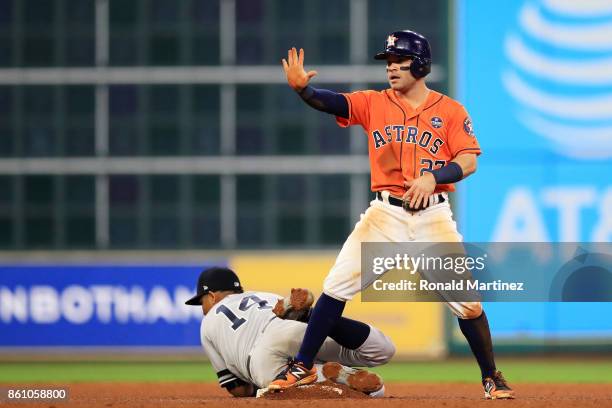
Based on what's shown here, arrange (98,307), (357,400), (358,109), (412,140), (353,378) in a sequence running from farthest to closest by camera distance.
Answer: (98,307), (353,378), (358,109), (412,140), (357,400)

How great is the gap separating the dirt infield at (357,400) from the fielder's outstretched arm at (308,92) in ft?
5.02

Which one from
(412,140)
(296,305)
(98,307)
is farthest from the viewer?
(98,307)

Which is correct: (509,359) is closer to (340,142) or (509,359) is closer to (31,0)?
(340,142)

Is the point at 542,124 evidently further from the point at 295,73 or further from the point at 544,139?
the point at 295,73

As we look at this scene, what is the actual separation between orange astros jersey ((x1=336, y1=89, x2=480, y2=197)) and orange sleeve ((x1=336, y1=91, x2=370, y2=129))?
2cm

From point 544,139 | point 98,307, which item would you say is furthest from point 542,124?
point 98,307

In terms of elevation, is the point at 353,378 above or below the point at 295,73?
below

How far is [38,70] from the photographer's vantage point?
13641mm

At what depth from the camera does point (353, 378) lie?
6.84m

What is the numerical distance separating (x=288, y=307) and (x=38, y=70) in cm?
748

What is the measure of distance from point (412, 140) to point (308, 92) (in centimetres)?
60

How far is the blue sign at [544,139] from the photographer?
44.8ft

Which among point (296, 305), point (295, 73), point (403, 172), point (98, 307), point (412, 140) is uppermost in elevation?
point (295, 73)

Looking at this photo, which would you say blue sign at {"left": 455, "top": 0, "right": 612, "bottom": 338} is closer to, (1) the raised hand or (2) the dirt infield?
(2) the dirt infield
